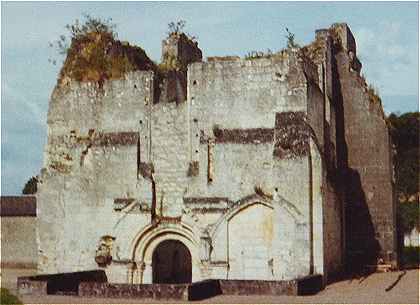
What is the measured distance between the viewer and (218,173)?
20312 millimetres

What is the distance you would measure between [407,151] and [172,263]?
32.5m

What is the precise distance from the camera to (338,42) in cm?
2481

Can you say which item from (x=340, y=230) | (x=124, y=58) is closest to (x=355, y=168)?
(x=340, y=230)

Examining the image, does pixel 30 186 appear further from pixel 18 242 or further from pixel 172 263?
pixel 172 263

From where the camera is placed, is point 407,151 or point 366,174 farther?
point 407,151

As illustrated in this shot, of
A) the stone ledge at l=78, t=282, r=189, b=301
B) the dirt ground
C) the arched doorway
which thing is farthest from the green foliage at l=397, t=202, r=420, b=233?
the stone ledge at l=78, t=282, r=189, b=301

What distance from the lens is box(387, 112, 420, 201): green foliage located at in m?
50.5

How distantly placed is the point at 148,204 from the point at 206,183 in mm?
1937

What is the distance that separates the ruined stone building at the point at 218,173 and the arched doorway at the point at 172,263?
84mm

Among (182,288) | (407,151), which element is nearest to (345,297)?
(182,288)

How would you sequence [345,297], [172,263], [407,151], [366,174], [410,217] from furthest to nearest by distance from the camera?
[407,151], [410,217], [172,263], [366,174], [345,297]

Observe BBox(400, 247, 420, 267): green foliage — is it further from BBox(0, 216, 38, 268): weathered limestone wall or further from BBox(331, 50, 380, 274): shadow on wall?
BBox(0, 216, 38, 268): weathered limestone wall

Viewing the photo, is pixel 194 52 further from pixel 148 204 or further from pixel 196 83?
pixel 148 204

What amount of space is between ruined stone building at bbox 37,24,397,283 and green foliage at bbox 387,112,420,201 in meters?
26.7
